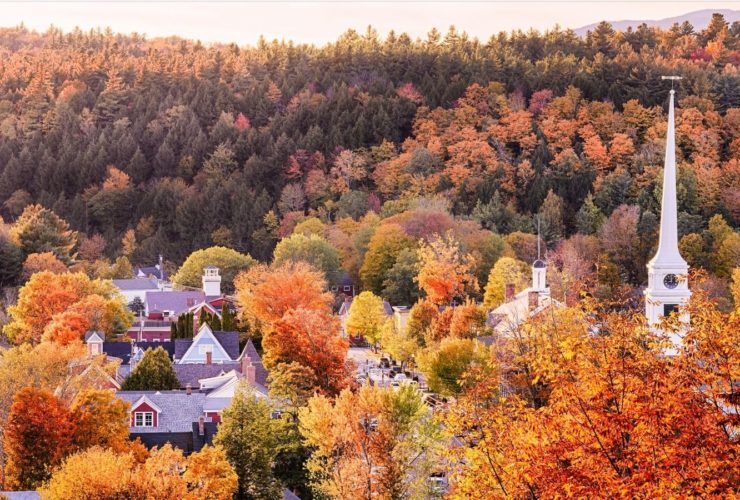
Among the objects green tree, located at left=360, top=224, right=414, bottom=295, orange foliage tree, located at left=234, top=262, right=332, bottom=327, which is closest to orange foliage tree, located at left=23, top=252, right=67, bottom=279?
orange foliage tree, located at left=234, top=262, right=332, bottom=327

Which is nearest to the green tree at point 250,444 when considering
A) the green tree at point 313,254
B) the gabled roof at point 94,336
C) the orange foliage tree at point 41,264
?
the gabled roof at point 94,336

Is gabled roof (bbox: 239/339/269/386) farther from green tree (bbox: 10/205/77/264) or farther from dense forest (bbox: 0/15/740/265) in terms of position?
dense forest (bbox: 0/15/740/265)

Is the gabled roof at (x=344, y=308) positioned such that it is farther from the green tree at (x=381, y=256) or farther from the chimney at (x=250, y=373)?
the chimney at (x=250, y=373)

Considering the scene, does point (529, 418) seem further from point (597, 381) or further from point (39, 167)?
point (39, 167)

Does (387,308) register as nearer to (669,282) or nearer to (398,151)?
(669,282)

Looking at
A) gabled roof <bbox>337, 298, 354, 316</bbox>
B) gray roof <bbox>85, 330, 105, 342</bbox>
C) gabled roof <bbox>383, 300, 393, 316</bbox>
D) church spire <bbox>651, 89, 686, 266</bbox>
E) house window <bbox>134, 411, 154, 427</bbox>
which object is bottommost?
gabled roof <bbox>337, 298, 354, 316</bbox>

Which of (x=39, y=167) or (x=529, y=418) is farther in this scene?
(x=39, y=167)

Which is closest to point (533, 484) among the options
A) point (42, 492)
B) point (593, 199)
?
point (42, 492)
